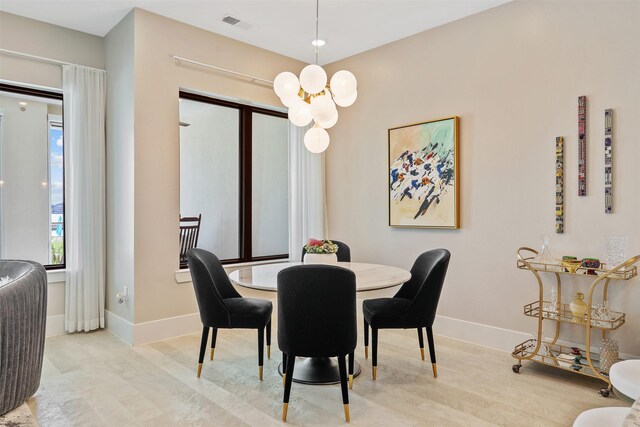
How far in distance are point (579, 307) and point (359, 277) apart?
154cm

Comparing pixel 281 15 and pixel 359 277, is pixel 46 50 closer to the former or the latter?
pixel 281 15

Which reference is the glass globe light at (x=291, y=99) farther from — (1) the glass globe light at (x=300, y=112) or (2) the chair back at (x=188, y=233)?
(2) the chair back at (x=188, y=233)

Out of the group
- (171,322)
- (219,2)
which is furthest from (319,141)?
(171,322)

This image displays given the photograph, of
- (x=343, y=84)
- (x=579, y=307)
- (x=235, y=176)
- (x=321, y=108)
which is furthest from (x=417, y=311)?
(x=235, y=176)

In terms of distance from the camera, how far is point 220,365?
3193mm

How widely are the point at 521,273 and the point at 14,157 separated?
460cm

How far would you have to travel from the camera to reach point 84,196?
4.00 metres

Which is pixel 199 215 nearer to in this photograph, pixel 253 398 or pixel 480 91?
pixel 253 398

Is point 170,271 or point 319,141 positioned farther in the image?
point 170,271

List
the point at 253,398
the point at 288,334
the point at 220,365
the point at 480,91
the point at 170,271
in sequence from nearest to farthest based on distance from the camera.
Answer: the point at 288,334 → the point at 253,398 → the point at 220,365 → the point at 480,91 → the point at 170,271

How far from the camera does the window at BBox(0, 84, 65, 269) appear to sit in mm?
3896

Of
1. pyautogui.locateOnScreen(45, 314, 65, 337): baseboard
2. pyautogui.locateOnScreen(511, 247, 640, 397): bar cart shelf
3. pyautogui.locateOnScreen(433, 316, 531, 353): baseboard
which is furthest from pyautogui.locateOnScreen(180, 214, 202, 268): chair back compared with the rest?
pyautogui.locateOnScreen(511, 247, 640, 397): bar cart shelf

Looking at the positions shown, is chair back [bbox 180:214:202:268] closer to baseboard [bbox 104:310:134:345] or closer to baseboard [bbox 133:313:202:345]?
baseboard [bbox 133:313:202:345]

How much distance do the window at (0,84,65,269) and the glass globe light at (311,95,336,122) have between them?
107 inches
